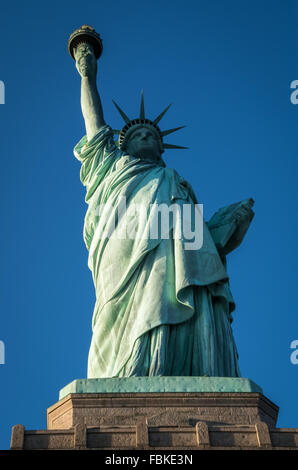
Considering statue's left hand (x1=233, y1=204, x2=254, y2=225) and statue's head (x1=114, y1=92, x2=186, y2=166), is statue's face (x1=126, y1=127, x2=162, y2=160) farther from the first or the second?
statue's left hand (x1=233, y1=204, x2=254, y2=225)

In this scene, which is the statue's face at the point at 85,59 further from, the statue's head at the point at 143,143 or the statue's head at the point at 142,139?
the statue's head at the point at 143,143

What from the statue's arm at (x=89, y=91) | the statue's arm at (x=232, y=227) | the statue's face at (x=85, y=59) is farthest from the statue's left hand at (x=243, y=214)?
the statue's face at (x=85, y=59)

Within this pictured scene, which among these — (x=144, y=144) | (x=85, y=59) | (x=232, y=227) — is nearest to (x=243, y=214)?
(x=232, y=227)

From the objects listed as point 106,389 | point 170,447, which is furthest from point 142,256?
point 170,447

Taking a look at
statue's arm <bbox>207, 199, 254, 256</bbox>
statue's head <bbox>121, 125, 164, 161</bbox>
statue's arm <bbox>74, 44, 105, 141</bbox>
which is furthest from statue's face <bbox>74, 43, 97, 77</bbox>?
statue's arm <bbox>207, 199, 254, 256</bbox>

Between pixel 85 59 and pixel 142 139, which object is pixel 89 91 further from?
pixel 142 139
